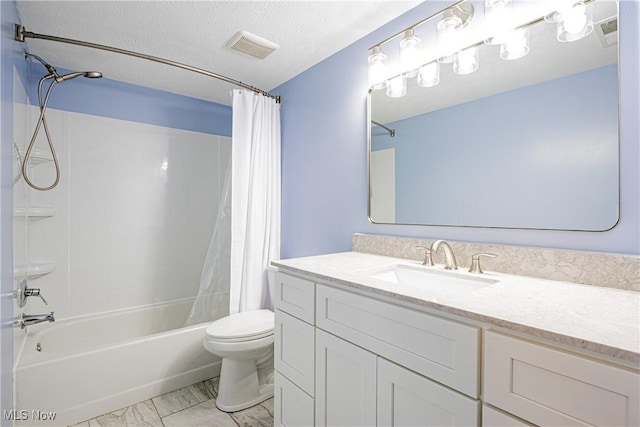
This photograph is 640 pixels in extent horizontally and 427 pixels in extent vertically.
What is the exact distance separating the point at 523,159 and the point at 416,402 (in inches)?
38.0

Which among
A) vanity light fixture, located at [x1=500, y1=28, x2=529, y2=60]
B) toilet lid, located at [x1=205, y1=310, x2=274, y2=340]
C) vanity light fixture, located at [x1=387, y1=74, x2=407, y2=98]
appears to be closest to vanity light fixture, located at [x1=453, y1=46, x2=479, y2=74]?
vanity light fixture, located at [x1=500, y1=28, x2=529, y2=60]

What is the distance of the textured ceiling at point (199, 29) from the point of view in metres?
1.60

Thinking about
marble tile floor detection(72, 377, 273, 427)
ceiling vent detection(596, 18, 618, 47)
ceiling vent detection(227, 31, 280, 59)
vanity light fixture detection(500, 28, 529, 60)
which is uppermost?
ceiling vent detection(227, 31, 280, 59)

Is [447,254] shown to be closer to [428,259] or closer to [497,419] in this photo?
[428,259]

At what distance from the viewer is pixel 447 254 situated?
133cm

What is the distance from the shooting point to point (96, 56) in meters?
2.13

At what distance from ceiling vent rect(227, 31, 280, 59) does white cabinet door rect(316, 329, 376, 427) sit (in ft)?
5.59

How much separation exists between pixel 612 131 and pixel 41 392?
2786 mm

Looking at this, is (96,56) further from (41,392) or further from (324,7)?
(41,392)

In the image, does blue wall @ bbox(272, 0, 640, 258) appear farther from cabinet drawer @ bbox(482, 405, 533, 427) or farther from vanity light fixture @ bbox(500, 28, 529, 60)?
cabinet drawer @ bbox(482, 405, 533, 427)

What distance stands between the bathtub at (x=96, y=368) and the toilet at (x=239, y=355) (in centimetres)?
34

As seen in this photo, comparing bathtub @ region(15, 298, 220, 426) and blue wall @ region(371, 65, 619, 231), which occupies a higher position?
blue wall @ region(371, 65, 619, 231)

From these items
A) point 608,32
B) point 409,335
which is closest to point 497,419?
point 409,335

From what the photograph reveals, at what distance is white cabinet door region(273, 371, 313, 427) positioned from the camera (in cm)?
127
